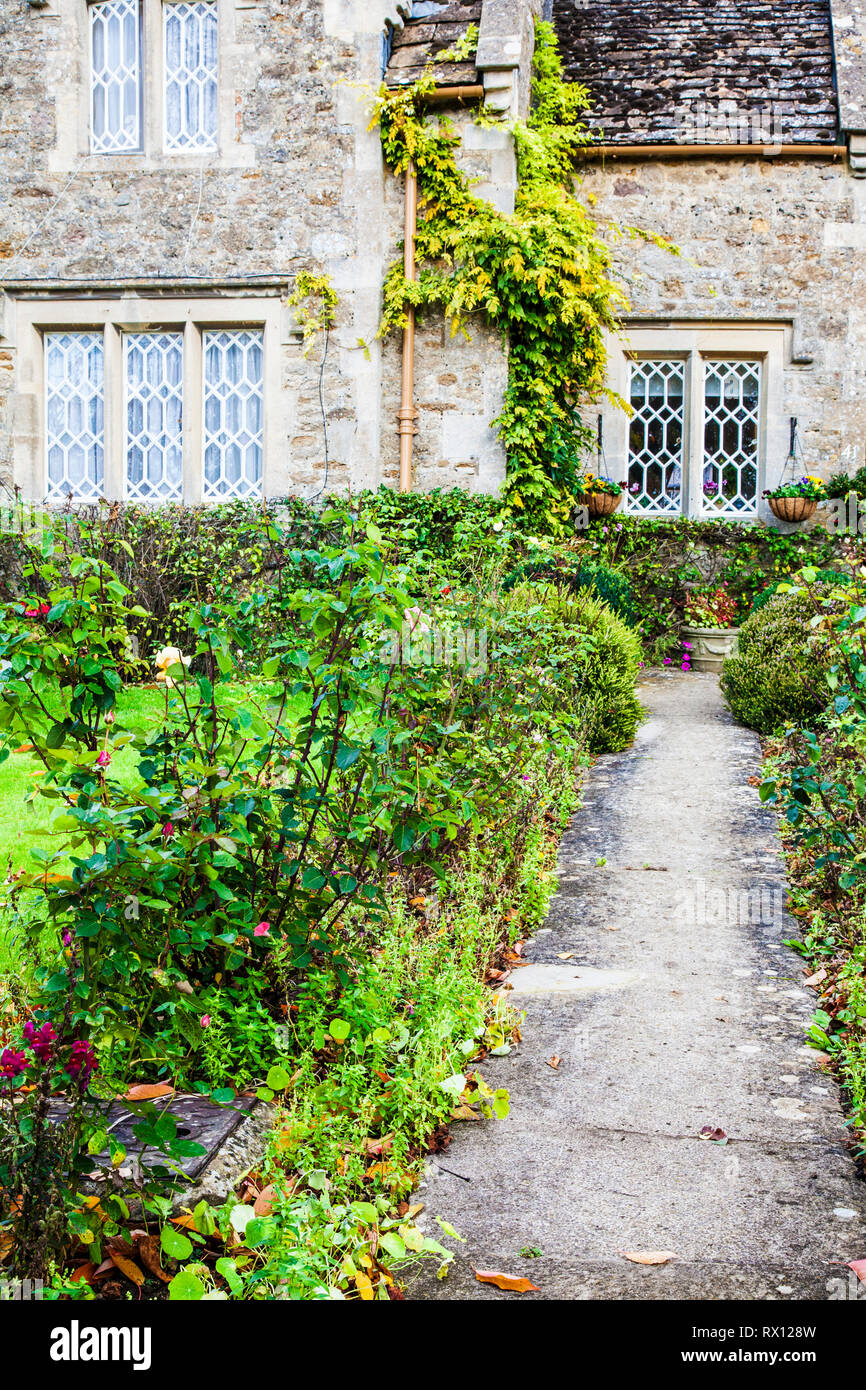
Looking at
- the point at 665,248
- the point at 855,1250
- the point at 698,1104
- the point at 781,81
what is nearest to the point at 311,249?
the point at 665,248

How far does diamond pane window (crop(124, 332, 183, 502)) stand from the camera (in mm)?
10016

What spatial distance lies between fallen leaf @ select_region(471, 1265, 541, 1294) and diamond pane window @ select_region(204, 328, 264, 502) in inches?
325

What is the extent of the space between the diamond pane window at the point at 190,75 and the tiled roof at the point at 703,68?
3.76 meters

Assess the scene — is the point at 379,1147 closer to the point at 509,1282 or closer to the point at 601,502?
the point at 509,1282

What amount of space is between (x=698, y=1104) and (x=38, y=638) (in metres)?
2.12

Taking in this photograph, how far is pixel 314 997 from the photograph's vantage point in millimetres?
3053

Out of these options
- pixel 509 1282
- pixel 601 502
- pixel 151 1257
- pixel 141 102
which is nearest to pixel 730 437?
pixel 601 502

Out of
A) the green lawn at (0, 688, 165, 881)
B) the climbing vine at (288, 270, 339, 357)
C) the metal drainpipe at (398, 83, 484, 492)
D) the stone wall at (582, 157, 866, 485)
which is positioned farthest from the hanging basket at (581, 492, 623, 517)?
the green lawn at (0, 688, 165, 881)

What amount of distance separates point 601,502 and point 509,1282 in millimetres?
9131

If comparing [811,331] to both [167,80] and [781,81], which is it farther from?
[167,80]

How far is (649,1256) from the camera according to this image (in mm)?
2426

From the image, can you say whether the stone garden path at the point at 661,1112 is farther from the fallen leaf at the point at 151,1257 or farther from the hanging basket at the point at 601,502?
the hanging basket at the point at 601,502

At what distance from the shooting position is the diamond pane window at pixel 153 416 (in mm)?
10016

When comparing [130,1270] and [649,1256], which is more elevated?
[130,1270]
